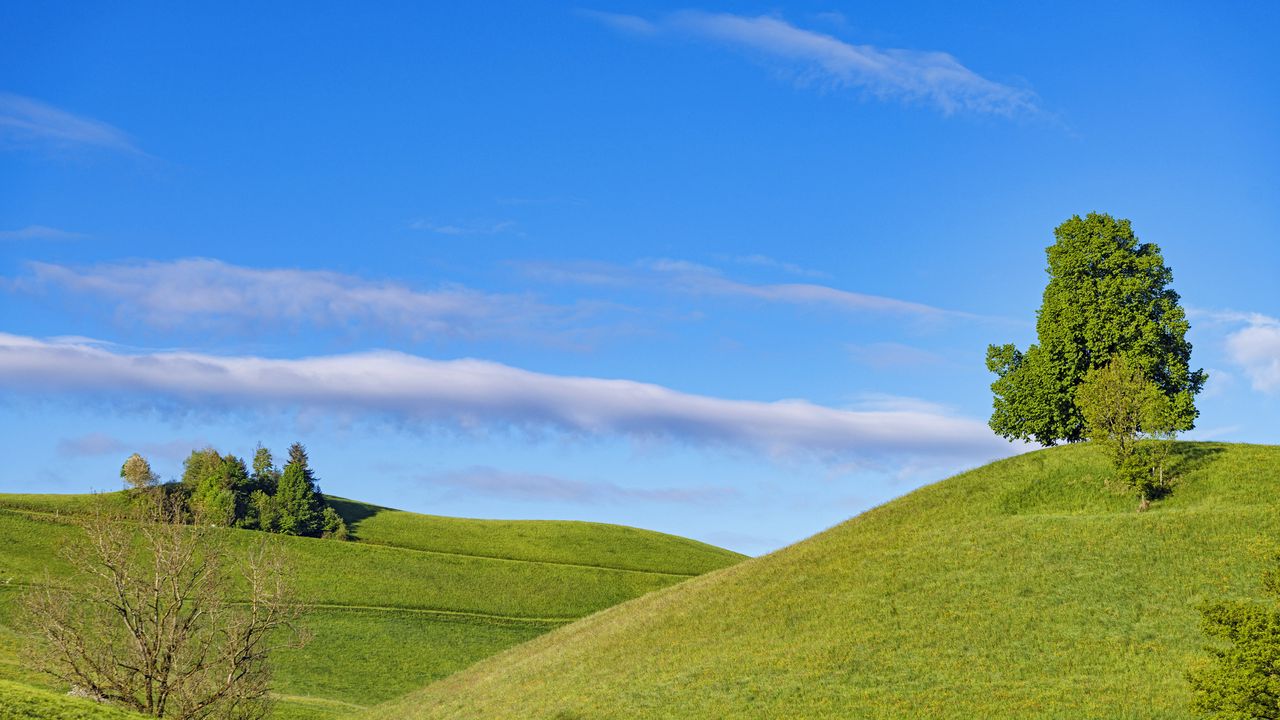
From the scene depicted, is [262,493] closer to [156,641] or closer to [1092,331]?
[156,641]

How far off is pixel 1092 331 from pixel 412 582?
2280 inches

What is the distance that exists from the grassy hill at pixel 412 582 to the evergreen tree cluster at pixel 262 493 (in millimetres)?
4229

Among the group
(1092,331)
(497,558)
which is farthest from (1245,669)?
(497,558)

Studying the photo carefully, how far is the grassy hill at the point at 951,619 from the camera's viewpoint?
3634 centimetres

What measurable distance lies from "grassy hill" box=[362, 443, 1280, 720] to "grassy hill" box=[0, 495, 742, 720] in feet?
33.8

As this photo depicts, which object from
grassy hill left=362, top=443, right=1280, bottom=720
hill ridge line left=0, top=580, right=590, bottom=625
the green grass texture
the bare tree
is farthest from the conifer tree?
the green grass texture

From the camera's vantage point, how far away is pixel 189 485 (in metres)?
103

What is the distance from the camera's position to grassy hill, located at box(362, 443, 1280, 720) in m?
36.3

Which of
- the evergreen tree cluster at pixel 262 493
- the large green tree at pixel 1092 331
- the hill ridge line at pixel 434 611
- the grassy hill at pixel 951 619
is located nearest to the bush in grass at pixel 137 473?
the evergreen tree cluster at pixel 262 493

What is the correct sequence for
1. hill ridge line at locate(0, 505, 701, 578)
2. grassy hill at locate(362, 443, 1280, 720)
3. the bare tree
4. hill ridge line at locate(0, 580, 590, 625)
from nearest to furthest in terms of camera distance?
grassy hill at locate(362, 443, 1280, 720), the bare tree, hill ridge line at locate(0, 580, 590, 625), hill ridge line at locate(0, 505, 701, 578)

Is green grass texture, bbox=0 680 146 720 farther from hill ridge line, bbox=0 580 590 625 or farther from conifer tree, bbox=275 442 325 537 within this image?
conifer tree, bbox=275 442 325 537

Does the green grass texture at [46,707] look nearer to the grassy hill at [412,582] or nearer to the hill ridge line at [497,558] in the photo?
the grassy hill at [412,582]

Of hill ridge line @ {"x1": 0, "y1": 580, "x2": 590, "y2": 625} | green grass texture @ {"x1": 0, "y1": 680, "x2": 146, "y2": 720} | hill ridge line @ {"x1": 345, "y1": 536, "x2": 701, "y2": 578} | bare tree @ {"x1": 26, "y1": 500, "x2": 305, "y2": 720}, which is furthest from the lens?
hill ridge line @ {"x1": 345, "y1": 536, "x2": 701, "y2": 578}

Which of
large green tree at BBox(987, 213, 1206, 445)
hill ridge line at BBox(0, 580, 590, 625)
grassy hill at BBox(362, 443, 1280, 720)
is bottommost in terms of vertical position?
hill ridge line at BBox(0, 580, 590, 625)
